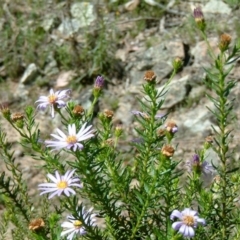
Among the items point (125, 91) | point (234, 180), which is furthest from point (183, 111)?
point (234, 180)

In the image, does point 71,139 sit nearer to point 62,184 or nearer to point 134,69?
point 62,184

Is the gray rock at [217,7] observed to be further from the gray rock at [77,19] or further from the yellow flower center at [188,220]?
the yellow flower center at [188,220]

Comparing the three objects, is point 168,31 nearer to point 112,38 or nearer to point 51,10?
point 112,38

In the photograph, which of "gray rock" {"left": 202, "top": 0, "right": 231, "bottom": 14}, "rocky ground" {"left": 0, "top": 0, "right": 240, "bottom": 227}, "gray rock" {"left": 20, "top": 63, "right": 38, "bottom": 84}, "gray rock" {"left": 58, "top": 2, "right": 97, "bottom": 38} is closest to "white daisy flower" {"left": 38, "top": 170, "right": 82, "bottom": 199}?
"rocky ground" {"left": 0, "top": 0, "right": 240, "bottom": 227}

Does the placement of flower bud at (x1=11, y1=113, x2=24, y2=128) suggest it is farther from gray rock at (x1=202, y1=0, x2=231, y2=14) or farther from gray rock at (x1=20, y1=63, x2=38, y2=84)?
gray rock at (x1=202, y1=0, x2=231, y2=14)

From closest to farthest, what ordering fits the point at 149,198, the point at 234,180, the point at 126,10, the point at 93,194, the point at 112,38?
the point at 149,198, the point at 93,194, the point at 234,180, the point at 112,38, the point at 126,10

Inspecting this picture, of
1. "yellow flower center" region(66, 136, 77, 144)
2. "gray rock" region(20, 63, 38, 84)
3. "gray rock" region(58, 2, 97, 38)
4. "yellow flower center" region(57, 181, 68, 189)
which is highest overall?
"gray rock" region(58, 2, 97, 38)

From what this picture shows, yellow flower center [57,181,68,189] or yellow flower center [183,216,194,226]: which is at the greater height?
yellow flower center [183,216,194,226]

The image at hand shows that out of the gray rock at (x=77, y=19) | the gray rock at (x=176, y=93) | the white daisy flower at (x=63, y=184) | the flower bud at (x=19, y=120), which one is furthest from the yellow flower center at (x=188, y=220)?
the gray rock at (x=77, y=19)
